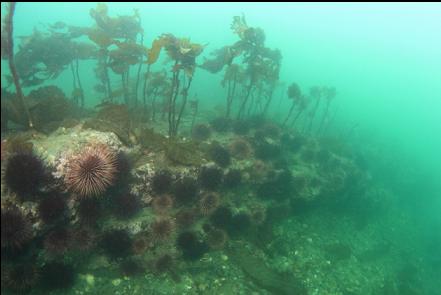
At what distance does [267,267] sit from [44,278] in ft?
29.4

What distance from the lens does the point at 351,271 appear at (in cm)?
1636

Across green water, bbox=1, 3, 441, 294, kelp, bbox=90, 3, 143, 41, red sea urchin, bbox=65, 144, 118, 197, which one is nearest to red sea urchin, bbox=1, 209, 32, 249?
green water, bbox=1, 3, 441, 294

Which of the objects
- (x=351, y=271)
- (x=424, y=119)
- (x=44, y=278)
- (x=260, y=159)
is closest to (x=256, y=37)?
(x=260, y=159)

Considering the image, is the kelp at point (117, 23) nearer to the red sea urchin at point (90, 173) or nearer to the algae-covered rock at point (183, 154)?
the algae-covered rock at point (183, 154)

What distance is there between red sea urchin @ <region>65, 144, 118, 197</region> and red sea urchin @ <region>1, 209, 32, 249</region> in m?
1.50

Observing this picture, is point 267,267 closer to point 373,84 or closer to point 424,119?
point 424,119

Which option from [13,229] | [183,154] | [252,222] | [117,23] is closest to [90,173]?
[13,229]

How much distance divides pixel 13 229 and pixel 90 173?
223 centimetres

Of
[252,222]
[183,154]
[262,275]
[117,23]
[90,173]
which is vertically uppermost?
[117,23]

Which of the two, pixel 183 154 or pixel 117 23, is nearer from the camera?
pixel 183 154

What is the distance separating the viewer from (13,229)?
7.32m

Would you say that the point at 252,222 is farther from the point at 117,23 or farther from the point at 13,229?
the point at 117,23

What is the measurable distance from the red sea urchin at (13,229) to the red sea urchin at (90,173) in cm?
150

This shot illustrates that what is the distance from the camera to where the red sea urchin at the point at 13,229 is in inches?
282
